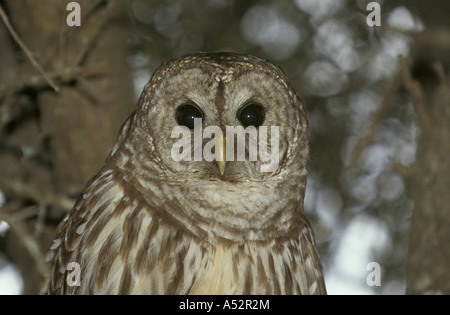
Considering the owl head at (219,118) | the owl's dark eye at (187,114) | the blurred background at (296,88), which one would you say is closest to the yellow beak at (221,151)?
the owl head at (219,118)

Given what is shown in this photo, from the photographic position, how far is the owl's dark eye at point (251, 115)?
3.32m

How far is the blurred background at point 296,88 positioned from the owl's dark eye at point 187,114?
35.5 inches

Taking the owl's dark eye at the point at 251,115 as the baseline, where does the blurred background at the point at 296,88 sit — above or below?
above

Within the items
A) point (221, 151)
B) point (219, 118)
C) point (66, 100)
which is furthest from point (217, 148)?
point (66, 100)

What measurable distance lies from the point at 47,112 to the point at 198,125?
1.57 metres

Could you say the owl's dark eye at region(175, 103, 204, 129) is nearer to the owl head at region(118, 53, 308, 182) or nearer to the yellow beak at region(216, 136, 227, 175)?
the owl head at region(118, 53, 308, 182)

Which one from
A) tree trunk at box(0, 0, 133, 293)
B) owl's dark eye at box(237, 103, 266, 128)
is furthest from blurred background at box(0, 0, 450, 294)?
owl's dark eye at box(237, 103, 266, 128)

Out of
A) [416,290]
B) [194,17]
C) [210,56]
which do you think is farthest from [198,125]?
[194,17]

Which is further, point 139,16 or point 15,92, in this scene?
point 139,16

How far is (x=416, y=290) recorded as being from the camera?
3768 mm

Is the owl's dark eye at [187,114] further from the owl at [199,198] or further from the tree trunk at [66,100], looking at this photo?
the tree trunk at [66,100]

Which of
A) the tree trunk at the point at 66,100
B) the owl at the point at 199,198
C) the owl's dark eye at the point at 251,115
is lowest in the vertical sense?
the owl at the point at 199,198

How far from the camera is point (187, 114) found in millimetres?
3301
